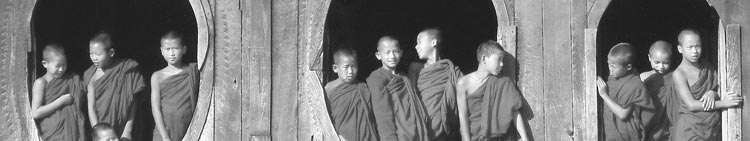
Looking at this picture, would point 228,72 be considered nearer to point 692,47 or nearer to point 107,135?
point 107,135

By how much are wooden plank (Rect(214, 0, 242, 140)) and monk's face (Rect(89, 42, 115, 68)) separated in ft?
3.09

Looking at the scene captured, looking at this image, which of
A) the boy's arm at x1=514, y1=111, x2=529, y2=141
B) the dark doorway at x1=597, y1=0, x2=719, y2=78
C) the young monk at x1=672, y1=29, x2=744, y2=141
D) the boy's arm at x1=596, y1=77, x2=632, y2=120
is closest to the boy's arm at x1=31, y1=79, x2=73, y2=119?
the boy's arm at x1=514, y1=111, x2=529, y2=141

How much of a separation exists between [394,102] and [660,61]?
2041mm

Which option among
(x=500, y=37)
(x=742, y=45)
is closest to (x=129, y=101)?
(x=500, y=37)

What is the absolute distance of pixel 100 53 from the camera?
20.8m

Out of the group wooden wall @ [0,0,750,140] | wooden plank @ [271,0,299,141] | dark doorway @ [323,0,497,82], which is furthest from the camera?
dark doorway @ [323,0,497,82]

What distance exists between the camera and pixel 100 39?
20.9m

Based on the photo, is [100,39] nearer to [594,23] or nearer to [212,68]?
[212,68]

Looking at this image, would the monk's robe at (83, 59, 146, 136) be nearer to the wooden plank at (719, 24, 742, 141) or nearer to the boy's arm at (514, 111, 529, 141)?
the boy's arm at (514, 111, 529, 141)

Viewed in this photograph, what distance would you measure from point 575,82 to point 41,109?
→ 13.6ft

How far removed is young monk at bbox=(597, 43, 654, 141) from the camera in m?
20.1

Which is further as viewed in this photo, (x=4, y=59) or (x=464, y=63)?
(x=464, y=63)

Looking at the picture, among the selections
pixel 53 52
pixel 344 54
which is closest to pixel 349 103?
pixel 344 54

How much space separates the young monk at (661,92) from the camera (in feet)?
66.6
